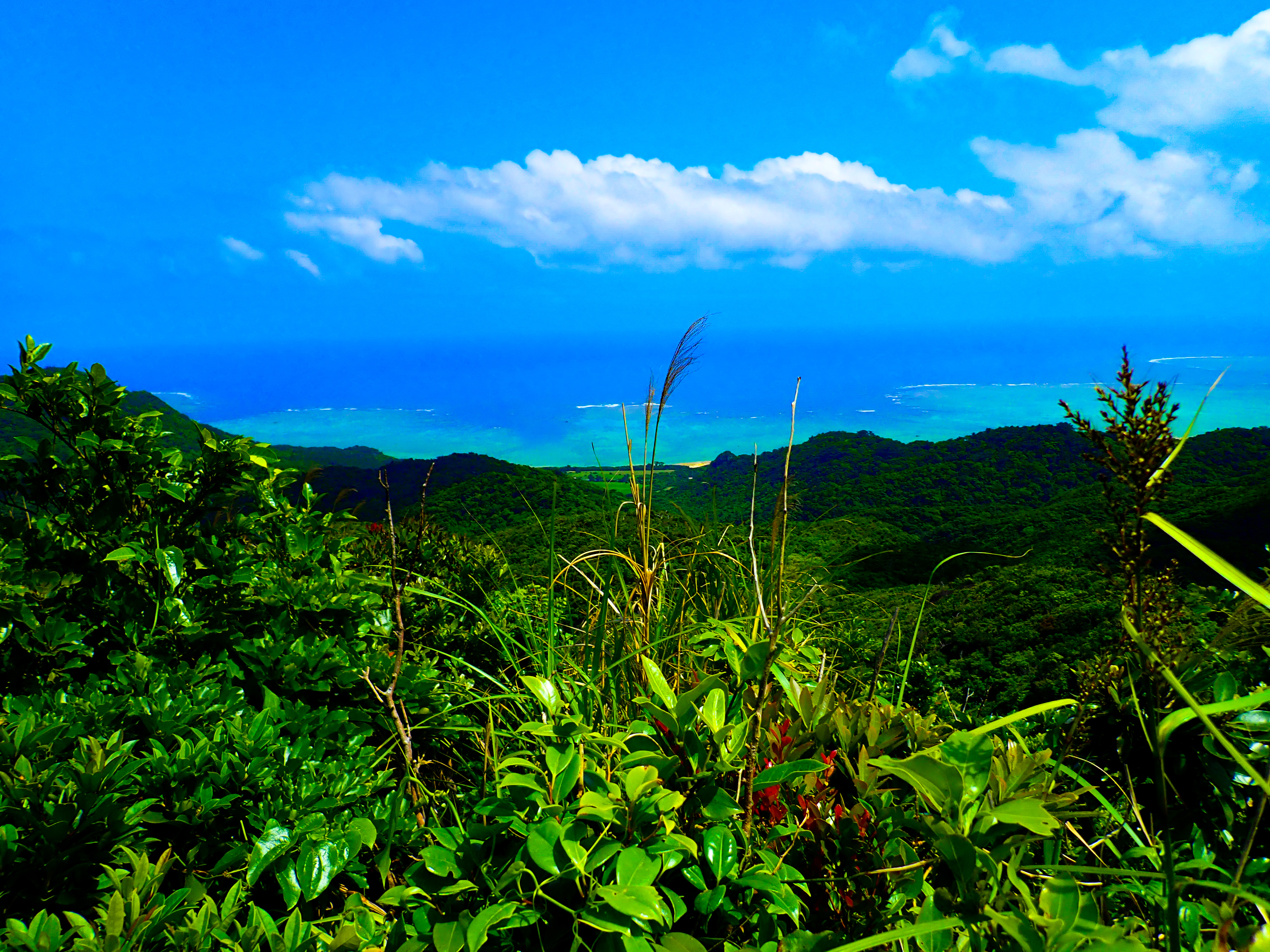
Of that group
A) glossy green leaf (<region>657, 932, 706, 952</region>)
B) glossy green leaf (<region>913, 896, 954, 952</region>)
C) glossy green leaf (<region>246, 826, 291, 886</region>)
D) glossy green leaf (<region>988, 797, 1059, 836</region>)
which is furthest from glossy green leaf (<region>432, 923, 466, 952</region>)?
A: glossy green leaf (<region>988, 797, 1059, 836</region>)

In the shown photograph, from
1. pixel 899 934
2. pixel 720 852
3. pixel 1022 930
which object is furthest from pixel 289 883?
pixel 1022 930

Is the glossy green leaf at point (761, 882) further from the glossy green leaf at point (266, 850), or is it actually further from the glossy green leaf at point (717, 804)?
the glossy green leaf at point (266, 850)

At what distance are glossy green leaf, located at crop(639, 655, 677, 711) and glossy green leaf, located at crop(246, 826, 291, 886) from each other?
72 centimetres

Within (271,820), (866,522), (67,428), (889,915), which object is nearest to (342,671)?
(271,820)

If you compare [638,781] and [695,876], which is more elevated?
[638,781]

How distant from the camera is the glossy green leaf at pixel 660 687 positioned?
1.15 m

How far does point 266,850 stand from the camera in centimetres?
122

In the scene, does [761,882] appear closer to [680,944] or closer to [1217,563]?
[680,944]

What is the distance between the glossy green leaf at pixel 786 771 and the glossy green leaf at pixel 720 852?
9 cm

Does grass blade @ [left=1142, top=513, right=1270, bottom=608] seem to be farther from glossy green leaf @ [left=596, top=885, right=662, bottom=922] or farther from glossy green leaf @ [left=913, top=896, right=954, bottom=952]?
glossy green leaf @ [left=596, top=885, right=662, bottom=922]

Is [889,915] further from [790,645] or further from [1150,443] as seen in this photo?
[1150,443]

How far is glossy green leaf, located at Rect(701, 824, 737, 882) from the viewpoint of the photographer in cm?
98

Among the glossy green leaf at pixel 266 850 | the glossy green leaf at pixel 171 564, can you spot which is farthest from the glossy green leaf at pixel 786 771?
the glossy green leaf at pixel 171 564

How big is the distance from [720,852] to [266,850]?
0.81m
